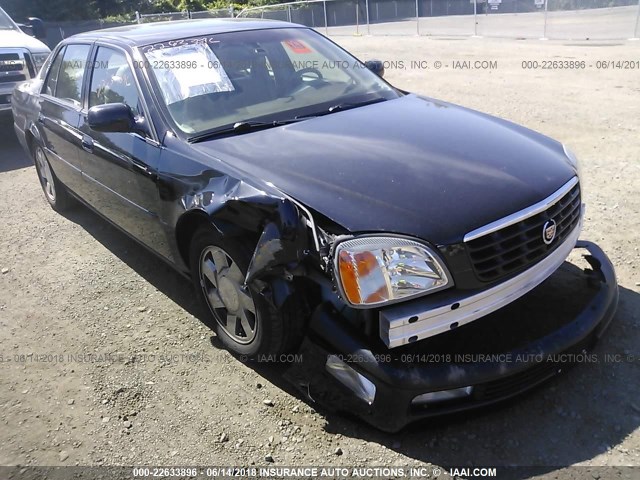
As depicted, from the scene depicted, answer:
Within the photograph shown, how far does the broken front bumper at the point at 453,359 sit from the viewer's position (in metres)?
2.30

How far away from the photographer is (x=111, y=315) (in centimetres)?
376

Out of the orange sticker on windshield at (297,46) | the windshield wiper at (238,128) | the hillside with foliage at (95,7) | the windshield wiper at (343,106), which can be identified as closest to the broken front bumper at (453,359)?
the windshield wiper at (238,128)

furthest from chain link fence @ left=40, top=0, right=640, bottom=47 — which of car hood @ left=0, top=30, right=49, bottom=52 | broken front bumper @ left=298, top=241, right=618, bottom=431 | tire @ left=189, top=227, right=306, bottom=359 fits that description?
tire @ left=189, top=227, right=306, bottom=359

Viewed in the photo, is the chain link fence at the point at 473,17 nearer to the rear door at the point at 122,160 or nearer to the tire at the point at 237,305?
the rear door at the point at 122,160

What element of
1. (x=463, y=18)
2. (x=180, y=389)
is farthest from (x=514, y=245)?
(x=463, y=18)

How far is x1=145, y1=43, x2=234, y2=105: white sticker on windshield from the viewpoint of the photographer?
3424mm

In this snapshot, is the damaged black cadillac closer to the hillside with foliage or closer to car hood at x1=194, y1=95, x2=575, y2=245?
car hood at x1=194, y1=95, x2=575, y2=245

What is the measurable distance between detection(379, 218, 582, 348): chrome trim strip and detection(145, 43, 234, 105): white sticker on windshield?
195 centimetres

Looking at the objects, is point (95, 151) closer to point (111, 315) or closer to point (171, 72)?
point (171, 72)

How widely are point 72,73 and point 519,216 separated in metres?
3.92

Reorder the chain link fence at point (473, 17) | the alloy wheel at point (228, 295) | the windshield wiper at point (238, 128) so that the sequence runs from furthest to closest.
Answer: the chain link fence at point (473, 17)
the windshield wiper at point (238, 128)
the alloy wheel at point (228, 295)

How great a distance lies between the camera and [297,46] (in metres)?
4.14

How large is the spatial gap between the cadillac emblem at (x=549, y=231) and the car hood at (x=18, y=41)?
8.68 meters

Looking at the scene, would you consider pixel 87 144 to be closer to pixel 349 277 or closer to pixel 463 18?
pixel 349 277
